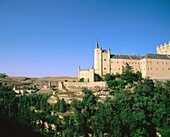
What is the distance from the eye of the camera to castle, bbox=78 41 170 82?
198 feet

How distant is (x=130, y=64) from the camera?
6288cm

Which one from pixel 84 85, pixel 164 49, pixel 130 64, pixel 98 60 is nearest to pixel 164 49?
pixel 164 49

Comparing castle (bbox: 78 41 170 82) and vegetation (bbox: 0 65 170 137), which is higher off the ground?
castle (bbox: 78 41 170 82)

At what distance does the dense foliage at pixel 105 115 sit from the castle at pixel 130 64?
911cm

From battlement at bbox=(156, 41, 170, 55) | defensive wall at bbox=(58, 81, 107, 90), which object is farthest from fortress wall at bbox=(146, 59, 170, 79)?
defensive wall at bbox=(58, 81, 107, 90)

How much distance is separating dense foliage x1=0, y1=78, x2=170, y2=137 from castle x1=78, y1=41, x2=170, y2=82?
9.11m

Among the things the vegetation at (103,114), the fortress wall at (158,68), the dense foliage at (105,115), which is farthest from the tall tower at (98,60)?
the fortress wall at (158,68)

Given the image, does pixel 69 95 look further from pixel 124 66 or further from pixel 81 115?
pixel 124 66

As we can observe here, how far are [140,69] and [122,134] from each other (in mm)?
32012

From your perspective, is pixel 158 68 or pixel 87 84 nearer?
pixel 87 84

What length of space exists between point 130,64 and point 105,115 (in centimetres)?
2997

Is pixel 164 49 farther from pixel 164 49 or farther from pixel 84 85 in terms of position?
pixel 84 85

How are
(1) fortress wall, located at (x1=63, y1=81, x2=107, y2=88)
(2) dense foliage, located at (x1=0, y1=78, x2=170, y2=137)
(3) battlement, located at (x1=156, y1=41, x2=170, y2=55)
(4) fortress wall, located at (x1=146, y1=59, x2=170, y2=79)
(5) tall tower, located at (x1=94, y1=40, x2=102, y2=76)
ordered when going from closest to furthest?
1. (2) dense foliage, located at (x1=0, y1=78, x2=170, y2=137)
2. (1) fortress wall, located at (x1=63, y1=81, x2=107, y2=88)
3. (4) fortress wall, located at (x1=146, y1=59, x2=170, y2=79)
4. (5) tall tower, located at (x1=94, y1=40, x2=102, y2=76)
5. (3) battlement, located at (x1=156, y1=41, x2=170, y2=55)

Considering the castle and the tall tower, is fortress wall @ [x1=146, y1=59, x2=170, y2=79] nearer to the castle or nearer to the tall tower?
the castle
